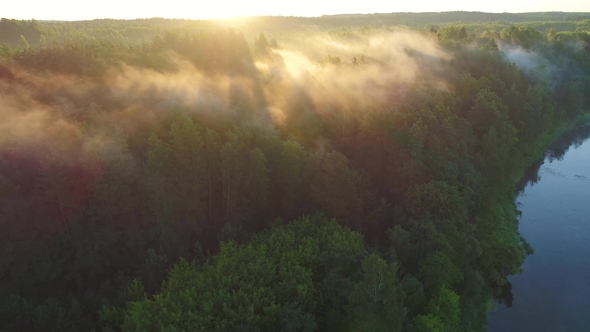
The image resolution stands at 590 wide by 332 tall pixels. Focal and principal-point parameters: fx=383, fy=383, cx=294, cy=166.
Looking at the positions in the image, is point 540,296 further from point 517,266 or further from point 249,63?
point 249,63

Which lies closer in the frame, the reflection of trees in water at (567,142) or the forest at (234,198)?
the forest at (234,198)

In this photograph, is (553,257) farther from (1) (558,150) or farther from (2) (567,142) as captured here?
(2) (567,142)

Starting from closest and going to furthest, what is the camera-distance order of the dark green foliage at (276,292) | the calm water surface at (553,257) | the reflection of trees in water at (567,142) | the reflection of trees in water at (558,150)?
the dark green foliage at (276,292)
the calm water surface at (553,257)
the reflection of trees in water at (558,150)
the reflection of trees in water at (567,142)

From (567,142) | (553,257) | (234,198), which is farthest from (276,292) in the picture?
(567,142)

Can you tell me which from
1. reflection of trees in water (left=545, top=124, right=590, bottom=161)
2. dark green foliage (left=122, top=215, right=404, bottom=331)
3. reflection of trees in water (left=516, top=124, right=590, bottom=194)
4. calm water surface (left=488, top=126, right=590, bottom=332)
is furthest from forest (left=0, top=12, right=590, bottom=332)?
reflection of trees in water (left=545, top=124, right=590, bottom=161)

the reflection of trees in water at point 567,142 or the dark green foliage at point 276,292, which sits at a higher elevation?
the reflection of trees in water at point 567,142

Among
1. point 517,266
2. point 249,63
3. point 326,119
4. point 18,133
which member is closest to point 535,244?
point 517,266

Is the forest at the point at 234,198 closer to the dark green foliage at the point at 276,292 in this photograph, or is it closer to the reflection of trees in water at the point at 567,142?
the dark green foliage at the point at 276,292

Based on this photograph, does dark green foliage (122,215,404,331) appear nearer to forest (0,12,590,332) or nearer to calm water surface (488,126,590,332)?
forest (0,12,590,332)

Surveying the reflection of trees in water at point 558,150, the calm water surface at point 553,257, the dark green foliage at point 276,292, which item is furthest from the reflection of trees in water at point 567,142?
the dark green foliage at point 276,292
